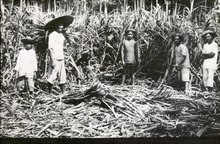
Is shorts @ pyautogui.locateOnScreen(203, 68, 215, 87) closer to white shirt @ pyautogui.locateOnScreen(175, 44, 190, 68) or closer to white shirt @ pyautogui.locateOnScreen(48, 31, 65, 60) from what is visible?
white shirt @ pyautogui.locateOnScreen(175, 44, 190, 68)

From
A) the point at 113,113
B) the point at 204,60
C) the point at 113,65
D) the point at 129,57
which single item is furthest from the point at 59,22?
the point at 204,60

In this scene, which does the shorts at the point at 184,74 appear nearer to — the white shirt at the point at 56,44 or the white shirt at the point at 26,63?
the white shirt at the point at 56,44

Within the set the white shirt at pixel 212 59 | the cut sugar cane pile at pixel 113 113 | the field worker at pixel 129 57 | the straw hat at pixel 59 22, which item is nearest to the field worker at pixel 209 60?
the white shirt at pixel 212 59

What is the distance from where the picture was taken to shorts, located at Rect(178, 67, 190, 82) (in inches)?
126

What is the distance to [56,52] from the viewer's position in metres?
3.17

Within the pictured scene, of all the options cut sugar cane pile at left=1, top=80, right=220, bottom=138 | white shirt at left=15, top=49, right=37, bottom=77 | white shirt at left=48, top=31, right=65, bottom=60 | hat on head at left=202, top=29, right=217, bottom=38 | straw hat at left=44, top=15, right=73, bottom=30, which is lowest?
cut sugar cane pile at left=1, top=80, right=220, bottom=138

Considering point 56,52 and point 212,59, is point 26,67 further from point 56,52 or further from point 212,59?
point 212,59

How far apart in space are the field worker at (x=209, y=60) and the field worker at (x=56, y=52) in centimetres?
160

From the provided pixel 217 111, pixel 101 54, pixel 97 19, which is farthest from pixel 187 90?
pixel 97 19

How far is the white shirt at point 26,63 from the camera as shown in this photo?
313 centimetres

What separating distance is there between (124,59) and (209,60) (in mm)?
969

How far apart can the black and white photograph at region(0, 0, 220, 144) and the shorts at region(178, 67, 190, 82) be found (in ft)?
0.04

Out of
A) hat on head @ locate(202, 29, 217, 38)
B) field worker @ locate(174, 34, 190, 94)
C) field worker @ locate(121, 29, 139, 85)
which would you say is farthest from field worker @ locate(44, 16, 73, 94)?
hat on head @ locate(202, 29, 217, 38)

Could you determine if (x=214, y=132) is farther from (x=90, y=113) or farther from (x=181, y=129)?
(x=90, y=113)
